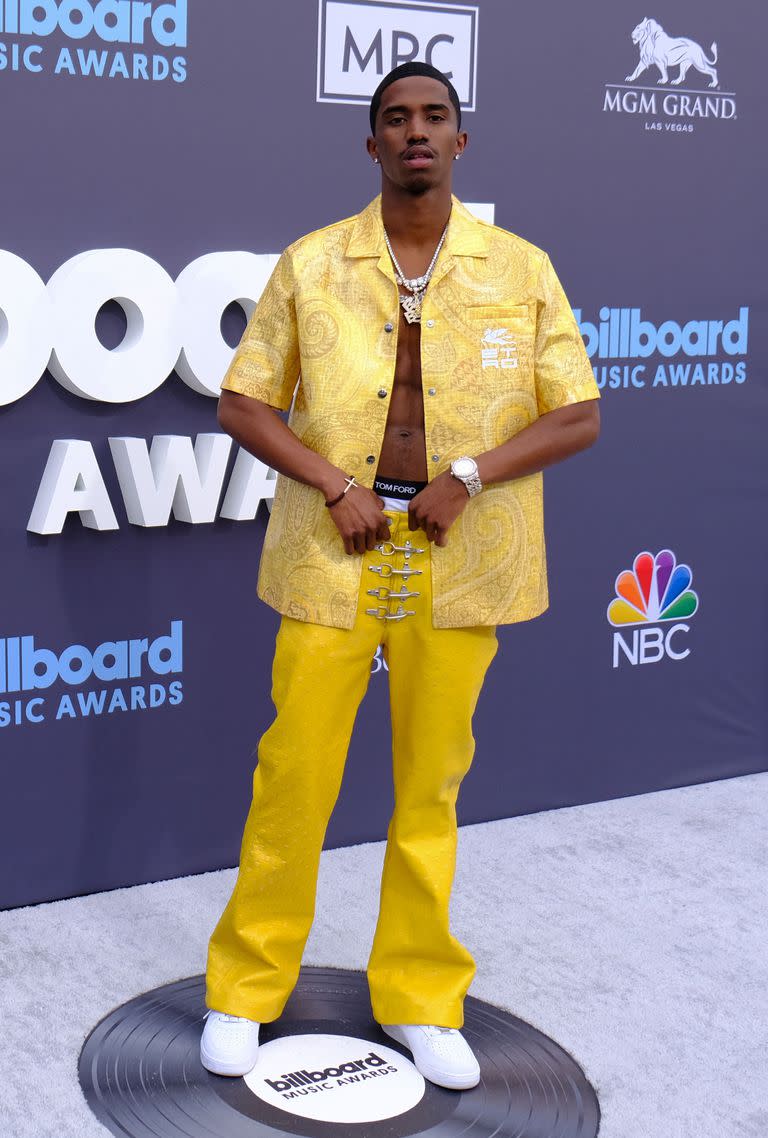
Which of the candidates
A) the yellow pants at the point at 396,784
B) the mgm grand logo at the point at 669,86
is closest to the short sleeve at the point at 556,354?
the yellow pants at the point at 396,784

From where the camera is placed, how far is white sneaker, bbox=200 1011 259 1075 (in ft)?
8.71

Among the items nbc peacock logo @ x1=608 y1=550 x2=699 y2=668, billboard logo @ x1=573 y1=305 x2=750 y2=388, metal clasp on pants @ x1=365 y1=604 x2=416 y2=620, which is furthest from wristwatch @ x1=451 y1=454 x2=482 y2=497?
nbc peacock logo @ x1=608 y1=550 x2=699 y2=668

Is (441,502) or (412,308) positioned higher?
(412,308)

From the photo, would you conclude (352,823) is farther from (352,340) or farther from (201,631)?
(352,340)

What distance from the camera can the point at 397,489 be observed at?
2.61 metres

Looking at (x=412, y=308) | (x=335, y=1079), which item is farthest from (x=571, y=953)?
(x=412, y=308)

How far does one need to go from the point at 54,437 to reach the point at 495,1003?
56.5 inches

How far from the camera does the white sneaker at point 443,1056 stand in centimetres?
268

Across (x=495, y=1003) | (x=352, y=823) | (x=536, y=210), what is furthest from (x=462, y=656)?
(x=536, y=210)

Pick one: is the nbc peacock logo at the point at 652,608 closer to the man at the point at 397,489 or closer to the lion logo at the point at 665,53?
the lion logo at the point at 665,53

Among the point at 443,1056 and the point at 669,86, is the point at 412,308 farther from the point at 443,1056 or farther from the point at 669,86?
the point at 669,86

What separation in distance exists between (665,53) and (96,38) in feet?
5.05

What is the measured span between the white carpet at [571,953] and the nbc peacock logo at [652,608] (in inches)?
17.7

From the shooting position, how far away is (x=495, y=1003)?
9.86 feet
